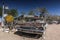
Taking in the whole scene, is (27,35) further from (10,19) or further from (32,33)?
(10,19)

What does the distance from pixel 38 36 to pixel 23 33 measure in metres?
1.60

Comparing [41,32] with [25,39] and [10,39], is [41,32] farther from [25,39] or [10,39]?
[10,39]

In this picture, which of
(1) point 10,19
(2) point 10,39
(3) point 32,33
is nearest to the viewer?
(2) point 10,39

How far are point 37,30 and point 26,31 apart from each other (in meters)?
1.10

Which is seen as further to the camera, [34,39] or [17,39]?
[34,39]

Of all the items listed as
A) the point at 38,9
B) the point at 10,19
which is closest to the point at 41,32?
the point at 10,19

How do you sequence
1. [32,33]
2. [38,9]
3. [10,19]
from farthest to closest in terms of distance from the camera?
[38,9] < [10,19] < [32,33]

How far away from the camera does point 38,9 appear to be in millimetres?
45156

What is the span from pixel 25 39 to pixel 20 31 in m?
1.63

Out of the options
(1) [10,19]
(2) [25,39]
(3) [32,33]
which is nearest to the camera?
(2) [25,39]

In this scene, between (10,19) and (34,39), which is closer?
(34,39)

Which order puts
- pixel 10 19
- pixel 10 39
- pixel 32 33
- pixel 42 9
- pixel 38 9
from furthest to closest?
1. pixel 42 9
2. pixel 38 9
3. pixel 10 19
4. pixel 32 33
5. pixel 10 39

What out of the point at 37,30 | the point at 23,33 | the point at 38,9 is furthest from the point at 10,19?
the point at 38,9

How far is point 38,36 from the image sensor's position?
1464 centimetres
